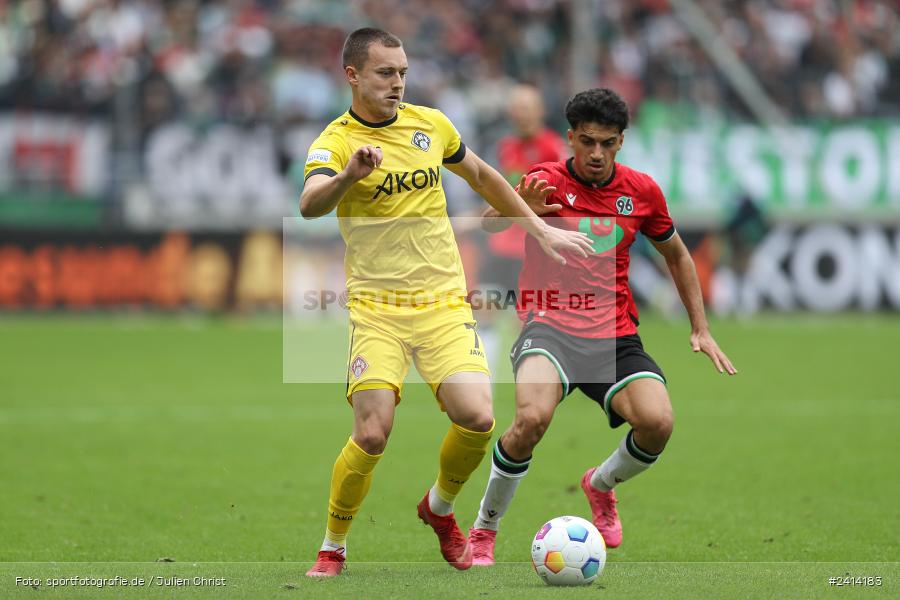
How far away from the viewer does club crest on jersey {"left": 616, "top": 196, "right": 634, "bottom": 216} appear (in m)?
6.96

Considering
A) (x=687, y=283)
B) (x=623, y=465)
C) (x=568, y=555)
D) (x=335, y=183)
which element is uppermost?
(x=335, y=183)

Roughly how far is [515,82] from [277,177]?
4.10 metres

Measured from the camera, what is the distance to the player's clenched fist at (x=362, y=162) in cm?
569

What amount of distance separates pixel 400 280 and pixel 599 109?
1.29 metres

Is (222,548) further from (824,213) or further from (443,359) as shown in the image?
(824,213)

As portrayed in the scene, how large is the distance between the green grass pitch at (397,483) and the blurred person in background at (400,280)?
0.46m

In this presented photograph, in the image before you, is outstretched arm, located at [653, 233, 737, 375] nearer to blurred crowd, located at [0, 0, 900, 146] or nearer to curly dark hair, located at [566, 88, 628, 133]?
curly dark hair, located at [566, 88, 628, 133]

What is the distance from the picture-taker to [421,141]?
255 inches

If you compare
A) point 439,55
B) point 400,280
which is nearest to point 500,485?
point 400,280

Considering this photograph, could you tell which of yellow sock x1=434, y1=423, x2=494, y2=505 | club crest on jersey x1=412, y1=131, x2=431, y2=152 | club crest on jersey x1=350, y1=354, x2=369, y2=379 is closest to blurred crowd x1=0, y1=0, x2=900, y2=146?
club crest on jersey x1=412, y1=131, x2=431, y2=152

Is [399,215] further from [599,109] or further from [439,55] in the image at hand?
[439,55]

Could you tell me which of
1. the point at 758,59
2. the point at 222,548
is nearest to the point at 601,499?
the point at 222,548

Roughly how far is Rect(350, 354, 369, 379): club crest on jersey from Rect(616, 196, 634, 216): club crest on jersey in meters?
1.60

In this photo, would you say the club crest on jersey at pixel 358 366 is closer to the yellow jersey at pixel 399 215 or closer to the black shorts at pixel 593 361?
the yellow jersey at pixel 399 215
